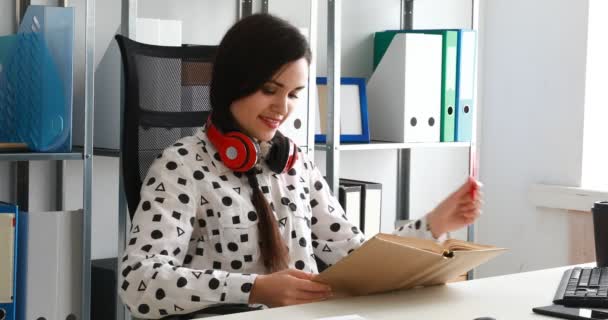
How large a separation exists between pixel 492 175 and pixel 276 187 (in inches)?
81.2

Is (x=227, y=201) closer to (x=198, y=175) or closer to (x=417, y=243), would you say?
(x=198, y=175)

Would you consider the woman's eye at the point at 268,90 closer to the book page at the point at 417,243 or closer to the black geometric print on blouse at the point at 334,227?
the black geometric print on blouse at the point at 334,227

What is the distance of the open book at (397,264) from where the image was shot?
1.40 m

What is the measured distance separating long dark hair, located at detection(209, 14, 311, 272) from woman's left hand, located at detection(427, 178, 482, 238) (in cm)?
31

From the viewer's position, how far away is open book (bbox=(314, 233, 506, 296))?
55.2 inches

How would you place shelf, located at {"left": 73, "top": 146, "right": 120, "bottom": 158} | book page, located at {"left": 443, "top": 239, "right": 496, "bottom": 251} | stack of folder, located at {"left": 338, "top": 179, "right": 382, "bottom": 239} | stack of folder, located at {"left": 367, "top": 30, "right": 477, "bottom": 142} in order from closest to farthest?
book page, located at {"left": 443, "top": 239, "right": 496, "bottom": 251}
shelf, located at {"left": 73, "top": 146, "right": 120, "bottom": 158}
stack of folder, located at {"left": 338, "top": 179, "right": 382, "bottom": 239}
stack of folder, located at {"left": 367, "top": 30, "right": 477, "bottom": 142}

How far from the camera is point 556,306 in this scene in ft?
4.85

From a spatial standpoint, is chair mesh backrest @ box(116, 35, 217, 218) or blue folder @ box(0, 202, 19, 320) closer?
chair mesh backrest @ box(116, 35, 217, 218)

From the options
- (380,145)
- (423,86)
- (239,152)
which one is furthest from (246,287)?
(423,86)


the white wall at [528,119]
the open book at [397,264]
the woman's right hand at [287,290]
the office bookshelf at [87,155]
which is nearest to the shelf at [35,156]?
the office bookshelf at [87,155]

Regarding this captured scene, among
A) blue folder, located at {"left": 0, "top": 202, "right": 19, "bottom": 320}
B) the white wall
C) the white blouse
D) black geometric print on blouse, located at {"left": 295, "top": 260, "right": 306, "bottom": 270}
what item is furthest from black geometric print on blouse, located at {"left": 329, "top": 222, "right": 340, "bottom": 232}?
the white wall

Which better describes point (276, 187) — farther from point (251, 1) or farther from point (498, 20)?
point (498, 20)

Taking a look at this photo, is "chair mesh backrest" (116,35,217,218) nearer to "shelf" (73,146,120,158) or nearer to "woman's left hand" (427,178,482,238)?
"shelf" (73,146,120,158)

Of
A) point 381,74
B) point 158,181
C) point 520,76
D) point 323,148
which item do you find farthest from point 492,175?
point 158,181
